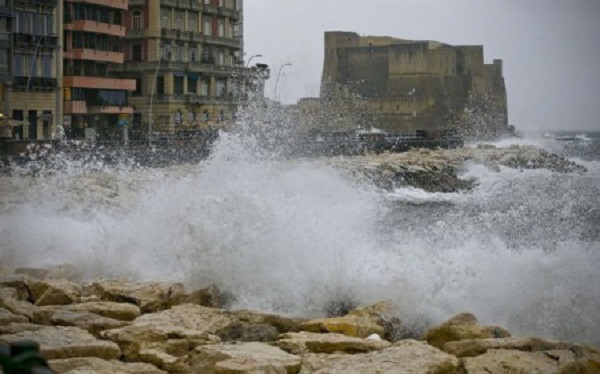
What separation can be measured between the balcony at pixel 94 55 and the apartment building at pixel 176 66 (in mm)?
1556

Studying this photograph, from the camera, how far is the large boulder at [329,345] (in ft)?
15.6

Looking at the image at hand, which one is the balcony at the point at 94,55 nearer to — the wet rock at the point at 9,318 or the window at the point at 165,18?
the window at the point at 165,18

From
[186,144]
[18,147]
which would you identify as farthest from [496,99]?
[18,147]

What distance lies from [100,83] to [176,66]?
4.61m

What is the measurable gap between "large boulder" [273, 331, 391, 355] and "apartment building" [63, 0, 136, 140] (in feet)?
83.3

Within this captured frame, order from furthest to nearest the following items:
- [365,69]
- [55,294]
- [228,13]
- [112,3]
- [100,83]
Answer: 1. [365,69]
2. [228,13]
3. [112,3]
4. [100,83]
5. [55,294]

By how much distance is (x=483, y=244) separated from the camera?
8023mm

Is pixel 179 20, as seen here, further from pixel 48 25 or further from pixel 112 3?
pixel 48 25

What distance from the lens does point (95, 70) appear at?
3256 centimetres

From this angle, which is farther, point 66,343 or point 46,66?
point 46,66

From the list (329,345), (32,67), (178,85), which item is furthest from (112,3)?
(329,345)

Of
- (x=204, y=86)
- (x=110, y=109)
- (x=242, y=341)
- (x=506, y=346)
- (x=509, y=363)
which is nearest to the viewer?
(x=509, y=363)

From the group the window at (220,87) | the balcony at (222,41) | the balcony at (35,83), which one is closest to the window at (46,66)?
the balcony at (35,83)

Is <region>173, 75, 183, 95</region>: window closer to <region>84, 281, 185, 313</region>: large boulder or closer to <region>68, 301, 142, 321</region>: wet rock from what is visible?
<region>84, 281, 185, 313</region>: large boulder
